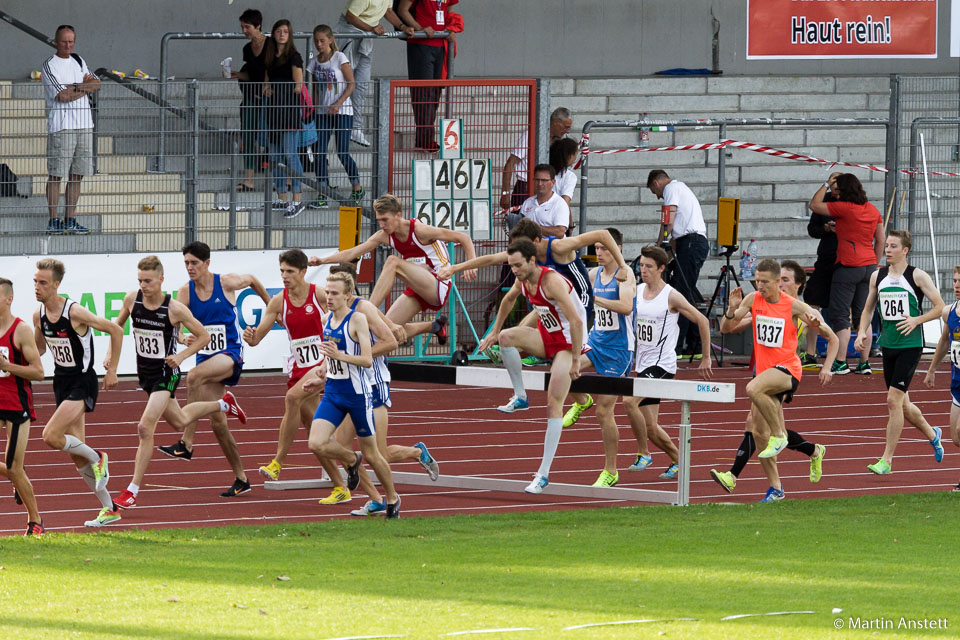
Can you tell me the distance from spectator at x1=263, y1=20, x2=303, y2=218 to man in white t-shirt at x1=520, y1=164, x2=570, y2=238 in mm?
2991

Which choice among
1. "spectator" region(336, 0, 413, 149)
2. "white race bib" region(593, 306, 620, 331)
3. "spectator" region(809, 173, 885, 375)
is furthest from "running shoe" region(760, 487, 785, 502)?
"spectator" region(336, 0, 413, 149)

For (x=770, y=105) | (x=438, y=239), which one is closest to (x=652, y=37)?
(x=770, y=105)

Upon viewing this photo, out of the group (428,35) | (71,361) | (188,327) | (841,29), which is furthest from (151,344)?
(841,29)

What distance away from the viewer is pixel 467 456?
1517 centimetres

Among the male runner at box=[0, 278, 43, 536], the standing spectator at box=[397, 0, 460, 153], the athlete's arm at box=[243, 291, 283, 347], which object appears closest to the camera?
the male runner at box=[0, 278, 43, 536]

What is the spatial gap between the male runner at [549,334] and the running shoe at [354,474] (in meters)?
1.35

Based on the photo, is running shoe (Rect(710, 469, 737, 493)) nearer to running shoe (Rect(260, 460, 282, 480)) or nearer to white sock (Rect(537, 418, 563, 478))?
white sock (Rect(537, 418, 563, 478))

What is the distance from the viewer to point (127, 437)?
1591 cm

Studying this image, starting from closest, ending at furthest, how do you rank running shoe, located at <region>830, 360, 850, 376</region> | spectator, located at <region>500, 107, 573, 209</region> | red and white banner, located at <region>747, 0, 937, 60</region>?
1. spectator, located at <region>500, 107, 573, 209</region>
2. running shoe, located at <region>830, 360, 850, 376</region>
3. red and white banner, located at <region>747, 0, 937, 60</region>

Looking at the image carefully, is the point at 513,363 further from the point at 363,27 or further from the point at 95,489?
the point at 363,27

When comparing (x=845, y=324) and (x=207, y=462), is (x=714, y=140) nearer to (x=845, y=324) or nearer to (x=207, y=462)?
(x=845, y=324)

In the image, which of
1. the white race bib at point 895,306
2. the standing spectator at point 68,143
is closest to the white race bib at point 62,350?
the white race bib at point 895,306

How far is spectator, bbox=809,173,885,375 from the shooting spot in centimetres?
2112

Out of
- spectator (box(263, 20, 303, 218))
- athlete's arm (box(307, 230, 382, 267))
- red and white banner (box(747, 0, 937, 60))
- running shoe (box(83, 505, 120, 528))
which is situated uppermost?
red and white banner (box(747, 0, 937, 60))
